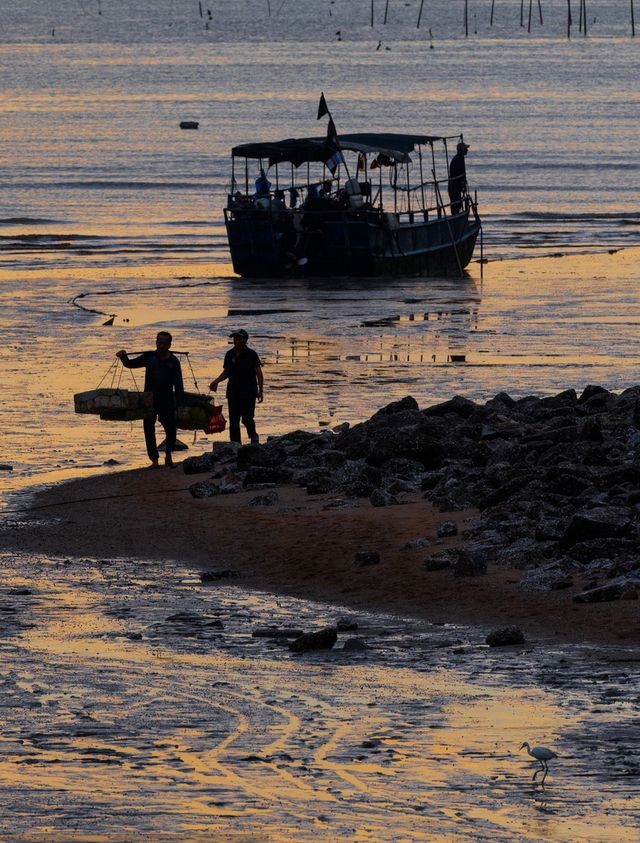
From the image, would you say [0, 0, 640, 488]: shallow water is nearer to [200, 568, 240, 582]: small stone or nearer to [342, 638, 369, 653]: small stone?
[200, 568, 240, 582]: small stone

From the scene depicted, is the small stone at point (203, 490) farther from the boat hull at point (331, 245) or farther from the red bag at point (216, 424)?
the boat hull at point (331, 245)

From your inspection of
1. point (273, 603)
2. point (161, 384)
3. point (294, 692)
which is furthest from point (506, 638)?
point (161, 384)

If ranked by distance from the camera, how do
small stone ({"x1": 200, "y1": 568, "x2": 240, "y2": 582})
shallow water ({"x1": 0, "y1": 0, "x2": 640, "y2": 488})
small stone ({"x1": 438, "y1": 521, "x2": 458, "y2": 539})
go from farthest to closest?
shallow water ({"x1": 0, "y1": 0, "x2": 640, "y2": 488}) → small stone ({"x1": 438, "y1": 521, "x2": 458, "y2": 539}) → small stone ({"x1": 200, "y1": 568, "x2": 240, "y2": 582})

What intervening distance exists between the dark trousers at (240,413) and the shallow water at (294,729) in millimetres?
5602

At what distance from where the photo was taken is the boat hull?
1519 inches

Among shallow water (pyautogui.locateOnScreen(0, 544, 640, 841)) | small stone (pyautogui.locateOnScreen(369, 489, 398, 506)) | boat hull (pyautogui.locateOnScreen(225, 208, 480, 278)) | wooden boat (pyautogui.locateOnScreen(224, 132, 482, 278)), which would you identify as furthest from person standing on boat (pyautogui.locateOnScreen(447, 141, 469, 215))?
shallow water (pyautogui.locateOnScreen(0, 544, 640, 841))

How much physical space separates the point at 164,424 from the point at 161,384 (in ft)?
1.99

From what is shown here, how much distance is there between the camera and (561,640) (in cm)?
1212

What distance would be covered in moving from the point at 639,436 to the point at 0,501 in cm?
594

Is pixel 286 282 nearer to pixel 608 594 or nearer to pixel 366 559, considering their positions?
pixel 366 559

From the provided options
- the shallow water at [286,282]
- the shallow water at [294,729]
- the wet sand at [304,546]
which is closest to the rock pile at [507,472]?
the wet sand at [304,546]

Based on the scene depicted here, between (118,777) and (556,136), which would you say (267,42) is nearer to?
(556,136)

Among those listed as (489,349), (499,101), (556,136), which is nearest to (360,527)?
(489,349)

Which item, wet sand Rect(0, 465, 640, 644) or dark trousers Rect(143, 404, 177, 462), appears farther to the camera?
dark trousers Rect(143, 404, 177, 462)
